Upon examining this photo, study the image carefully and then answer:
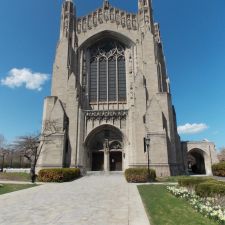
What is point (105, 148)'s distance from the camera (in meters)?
28.9

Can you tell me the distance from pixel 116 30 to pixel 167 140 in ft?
62.0

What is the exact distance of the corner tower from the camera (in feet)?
85.0

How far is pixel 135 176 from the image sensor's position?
725 inches

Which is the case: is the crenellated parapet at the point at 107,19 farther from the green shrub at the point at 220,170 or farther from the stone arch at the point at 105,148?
the green shrub at the point at 220,170

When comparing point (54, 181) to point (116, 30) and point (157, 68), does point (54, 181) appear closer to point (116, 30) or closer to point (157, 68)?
point (157, 68)

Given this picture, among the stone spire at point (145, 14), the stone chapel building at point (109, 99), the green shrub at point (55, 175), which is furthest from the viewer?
the stone spire at point (145, 14)

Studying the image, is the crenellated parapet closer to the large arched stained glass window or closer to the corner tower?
the corner tower

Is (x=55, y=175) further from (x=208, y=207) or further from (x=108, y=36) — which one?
(x=108, y=36)

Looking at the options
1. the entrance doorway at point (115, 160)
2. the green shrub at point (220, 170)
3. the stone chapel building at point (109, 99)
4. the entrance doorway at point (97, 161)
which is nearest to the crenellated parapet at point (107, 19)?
the stone chapel building at point (109, 99)

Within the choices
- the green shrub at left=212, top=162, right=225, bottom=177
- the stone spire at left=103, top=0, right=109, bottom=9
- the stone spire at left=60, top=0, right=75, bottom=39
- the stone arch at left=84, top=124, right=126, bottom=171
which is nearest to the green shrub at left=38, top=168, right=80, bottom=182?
the stone arch at left=84, top=124, right=126, bottom=171

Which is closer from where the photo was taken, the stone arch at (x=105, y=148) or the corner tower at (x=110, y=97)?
the corner tower at (x=110, y=97)

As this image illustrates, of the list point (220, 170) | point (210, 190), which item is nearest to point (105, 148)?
point (220, 170)

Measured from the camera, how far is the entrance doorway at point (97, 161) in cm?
2935

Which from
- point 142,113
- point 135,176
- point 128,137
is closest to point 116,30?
point 142,113
